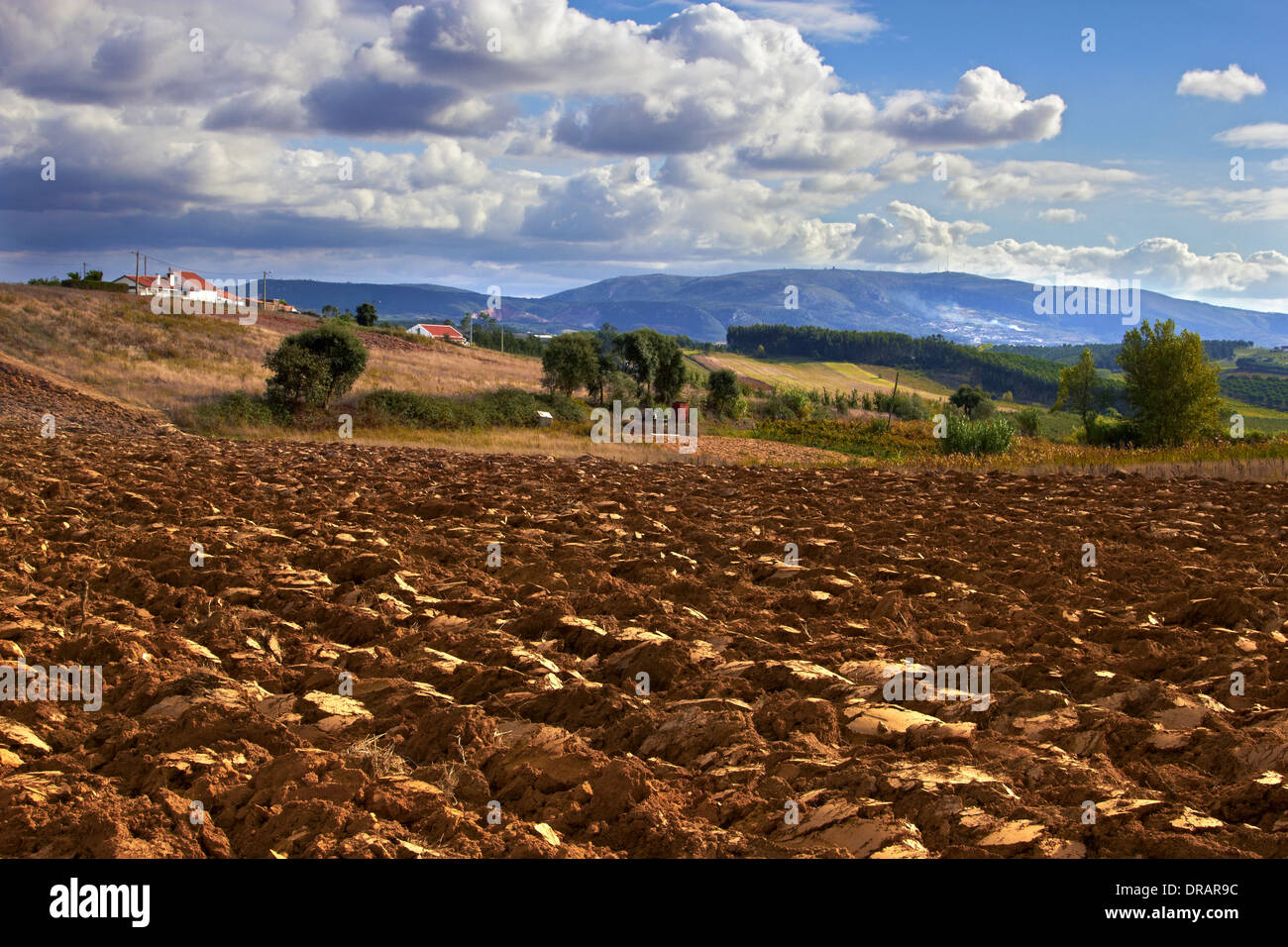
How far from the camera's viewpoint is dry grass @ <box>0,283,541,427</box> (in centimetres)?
3416

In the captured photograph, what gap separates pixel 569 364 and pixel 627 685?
38.9 m

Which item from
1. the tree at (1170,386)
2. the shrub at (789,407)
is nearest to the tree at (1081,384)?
the shrub at (789,407)

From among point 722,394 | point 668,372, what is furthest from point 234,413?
point 722,394

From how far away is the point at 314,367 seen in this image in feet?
→ 106

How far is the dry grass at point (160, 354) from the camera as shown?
112 ft

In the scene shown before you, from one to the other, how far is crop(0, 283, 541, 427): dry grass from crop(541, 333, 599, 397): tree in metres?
2.81

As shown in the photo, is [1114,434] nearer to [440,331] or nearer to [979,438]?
[979,438]

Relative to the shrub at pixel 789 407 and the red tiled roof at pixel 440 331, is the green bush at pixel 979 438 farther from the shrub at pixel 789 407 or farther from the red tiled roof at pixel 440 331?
the red tiled roof at pixel 440 331

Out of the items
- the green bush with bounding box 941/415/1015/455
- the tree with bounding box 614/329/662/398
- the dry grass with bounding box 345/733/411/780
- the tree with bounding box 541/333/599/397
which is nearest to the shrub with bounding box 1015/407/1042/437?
the tree with bounding box 614/329/662/398

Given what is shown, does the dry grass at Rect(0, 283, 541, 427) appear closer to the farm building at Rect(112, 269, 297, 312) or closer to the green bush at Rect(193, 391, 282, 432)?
the green bush at Rect(193, 391, 282, 432)

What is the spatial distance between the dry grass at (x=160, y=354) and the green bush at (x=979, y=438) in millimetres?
21199
